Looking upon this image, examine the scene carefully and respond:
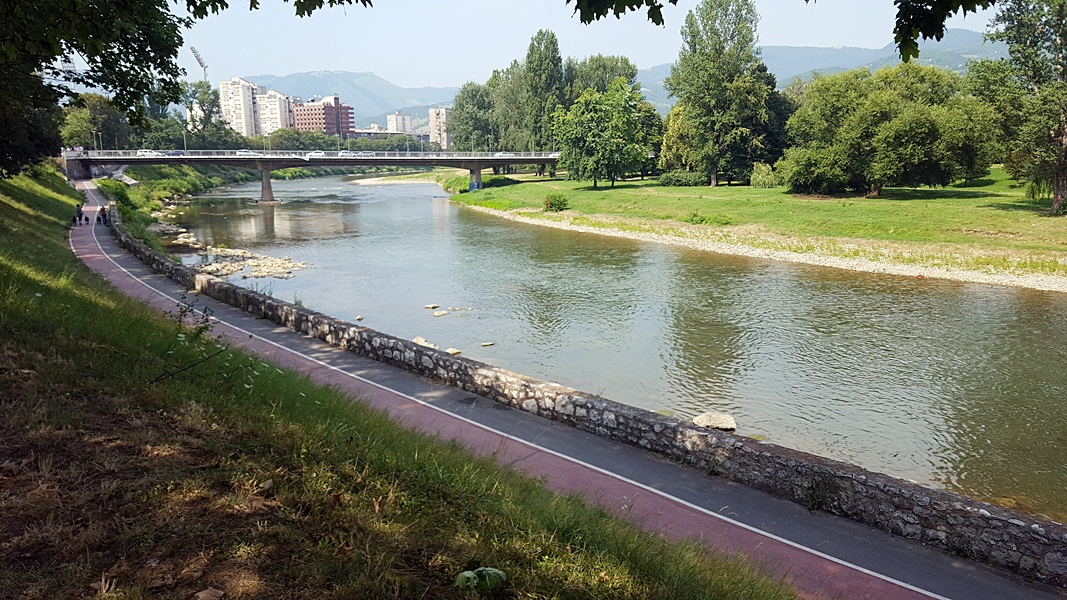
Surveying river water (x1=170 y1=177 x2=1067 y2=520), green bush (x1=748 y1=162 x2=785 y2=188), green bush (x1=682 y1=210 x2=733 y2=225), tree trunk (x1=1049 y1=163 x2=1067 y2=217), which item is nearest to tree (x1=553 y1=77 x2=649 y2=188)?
green bush (x1=748 y1=162 x2=785 y2=188)

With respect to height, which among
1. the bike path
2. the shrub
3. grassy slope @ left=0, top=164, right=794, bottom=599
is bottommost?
the bike path

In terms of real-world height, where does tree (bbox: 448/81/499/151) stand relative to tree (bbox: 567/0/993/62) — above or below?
above

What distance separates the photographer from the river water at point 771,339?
13.3 meters

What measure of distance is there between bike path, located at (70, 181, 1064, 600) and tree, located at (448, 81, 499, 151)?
3602 inches

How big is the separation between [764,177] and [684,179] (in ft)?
28.4

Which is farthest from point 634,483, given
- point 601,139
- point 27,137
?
point 601,139

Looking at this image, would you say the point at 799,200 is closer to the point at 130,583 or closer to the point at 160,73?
the point at 160,73

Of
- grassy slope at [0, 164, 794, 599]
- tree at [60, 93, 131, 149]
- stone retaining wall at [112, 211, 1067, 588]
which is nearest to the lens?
grassy slope at [0, 164, 794, 599]

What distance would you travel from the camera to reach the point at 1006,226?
113 feet

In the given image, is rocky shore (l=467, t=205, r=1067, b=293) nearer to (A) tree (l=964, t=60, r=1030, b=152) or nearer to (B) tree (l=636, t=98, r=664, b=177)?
(A) tree (l=964, t=60, r=1030, b=152)

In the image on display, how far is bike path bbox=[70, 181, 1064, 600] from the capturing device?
23.2ft

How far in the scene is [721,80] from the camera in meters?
61.9

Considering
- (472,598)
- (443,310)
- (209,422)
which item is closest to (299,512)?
(472,598)

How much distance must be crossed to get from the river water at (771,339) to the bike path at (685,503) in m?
4.40
